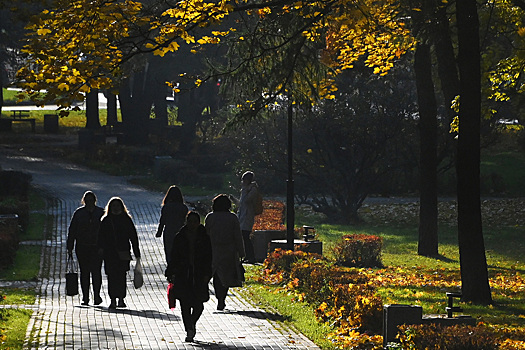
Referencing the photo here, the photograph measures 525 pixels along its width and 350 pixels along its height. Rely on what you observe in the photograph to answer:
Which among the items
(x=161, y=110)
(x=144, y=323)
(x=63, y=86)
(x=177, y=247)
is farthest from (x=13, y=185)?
(x=161, y=110)

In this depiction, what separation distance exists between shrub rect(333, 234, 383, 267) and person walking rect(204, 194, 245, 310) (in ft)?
21.0

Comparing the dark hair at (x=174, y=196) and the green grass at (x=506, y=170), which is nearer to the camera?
the dark hair at (x=174, y=196)

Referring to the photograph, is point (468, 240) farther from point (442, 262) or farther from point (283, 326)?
point (442, 262)

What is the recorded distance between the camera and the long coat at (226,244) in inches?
523

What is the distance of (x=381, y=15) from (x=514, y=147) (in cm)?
2793

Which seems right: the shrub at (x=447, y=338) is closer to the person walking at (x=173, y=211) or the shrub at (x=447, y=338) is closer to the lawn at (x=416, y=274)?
the lawn at (x=416, y=274)

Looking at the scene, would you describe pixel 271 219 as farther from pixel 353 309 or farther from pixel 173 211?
pixel 353 309

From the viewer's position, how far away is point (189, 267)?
455 inches

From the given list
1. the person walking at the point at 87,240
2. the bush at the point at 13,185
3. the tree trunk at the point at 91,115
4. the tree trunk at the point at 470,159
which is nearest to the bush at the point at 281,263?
the person walking at the point at 87,240

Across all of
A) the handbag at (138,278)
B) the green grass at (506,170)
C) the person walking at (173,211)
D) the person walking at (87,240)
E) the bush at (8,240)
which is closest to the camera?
the handbag at (138,278)

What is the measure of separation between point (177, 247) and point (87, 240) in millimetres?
3596

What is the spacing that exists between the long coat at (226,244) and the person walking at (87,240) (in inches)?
89.0

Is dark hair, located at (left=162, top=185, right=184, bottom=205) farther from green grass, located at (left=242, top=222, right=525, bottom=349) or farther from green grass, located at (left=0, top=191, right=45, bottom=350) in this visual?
green grass, located at (left=0, top=191, right=45, bottom=350)

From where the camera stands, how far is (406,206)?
32.7m
